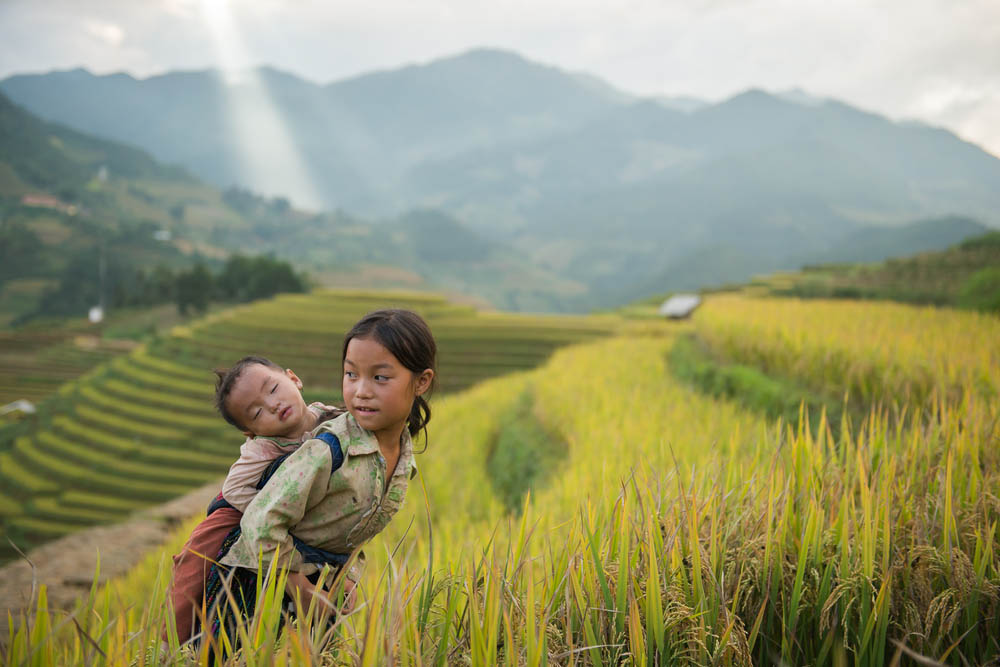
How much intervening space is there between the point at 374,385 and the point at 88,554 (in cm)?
2019

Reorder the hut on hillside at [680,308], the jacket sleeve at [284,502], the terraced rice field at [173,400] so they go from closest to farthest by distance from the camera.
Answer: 1. the jacket sleeve at [284,502]
2. the terraced rice field at [173,400]
3. the hut on hillside at [680,308]

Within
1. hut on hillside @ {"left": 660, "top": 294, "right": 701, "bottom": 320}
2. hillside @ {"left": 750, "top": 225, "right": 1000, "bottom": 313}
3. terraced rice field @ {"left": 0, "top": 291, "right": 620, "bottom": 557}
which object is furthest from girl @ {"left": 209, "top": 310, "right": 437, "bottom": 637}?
hut on hillside @ {"left": 660, "top": 294, "right": 701, "bottom": 320}

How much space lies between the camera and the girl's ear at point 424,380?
1629 mm

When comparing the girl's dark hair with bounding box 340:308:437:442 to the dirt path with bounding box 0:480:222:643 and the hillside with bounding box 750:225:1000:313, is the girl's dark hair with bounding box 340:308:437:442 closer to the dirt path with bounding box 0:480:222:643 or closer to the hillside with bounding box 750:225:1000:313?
the hillside with bounding box 750:225:1000:313

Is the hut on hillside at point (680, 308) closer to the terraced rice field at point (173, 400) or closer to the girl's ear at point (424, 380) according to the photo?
the terraced rice field at point (173, 400)

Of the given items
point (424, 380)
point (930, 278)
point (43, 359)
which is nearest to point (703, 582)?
point (424, 380)

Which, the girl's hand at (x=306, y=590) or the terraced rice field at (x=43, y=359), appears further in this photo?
the terraced rice field at (x=43, y=359)

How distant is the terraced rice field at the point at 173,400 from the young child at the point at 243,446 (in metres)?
19.0

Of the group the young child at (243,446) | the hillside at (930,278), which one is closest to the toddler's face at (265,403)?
the young child at (243,446)

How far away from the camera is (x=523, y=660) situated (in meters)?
1.44

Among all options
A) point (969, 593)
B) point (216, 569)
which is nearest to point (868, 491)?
point (969, 593)

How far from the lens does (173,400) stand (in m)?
28.1

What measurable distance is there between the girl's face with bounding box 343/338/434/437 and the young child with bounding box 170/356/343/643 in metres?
0.17

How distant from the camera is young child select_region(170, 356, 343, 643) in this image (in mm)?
1528
